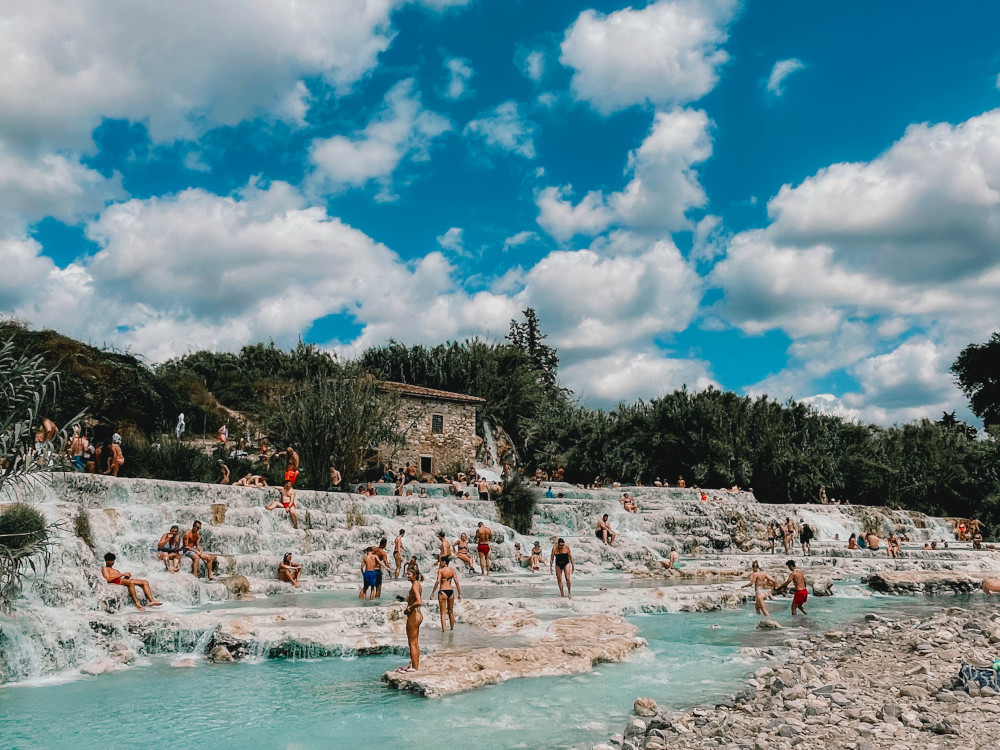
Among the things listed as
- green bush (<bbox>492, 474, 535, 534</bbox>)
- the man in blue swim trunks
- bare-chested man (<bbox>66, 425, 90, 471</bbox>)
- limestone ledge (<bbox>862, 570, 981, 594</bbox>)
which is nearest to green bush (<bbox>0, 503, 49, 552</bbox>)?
the man in blue swim trunks

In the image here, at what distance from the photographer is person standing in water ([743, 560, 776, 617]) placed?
45.2 ft

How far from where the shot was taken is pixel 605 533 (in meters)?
21.3

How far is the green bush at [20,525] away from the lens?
10.3 m

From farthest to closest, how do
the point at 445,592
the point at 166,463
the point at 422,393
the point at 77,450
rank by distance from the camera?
the point at 422,393
the point at 166,463
the point at 77,450
the point at 445,592

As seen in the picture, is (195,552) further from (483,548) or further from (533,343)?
(533,343)

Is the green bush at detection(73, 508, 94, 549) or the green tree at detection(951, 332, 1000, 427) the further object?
the green tree at detection(951, 332, 1000, 427)

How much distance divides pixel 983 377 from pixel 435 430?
3680 centimetres

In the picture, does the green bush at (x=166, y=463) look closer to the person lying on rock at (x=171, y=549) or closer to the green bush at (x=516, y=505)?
the person lying on rock at (x=171, y=549)

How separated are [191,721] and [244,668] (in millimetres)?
2158

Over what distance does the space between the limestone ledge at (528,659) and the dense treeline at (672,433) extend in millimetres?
19555

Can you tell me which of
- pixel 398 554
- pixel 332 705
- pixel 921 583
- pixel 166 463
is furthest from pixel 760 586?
pixel 166 463

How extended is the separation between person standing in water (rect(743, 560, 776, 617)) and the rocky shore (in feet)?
11.1

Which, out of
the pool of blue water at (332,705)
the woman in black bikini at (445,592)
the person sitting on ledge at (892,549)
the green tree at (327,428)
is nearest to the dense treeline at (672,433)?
the green tree at (327,428)

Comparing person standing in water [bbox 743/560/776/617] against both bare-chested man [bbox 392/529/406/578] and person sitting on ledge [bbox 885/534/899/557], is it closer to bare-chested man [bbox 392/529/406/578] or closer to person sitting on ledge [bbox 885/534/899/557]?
bare-chested man [bbox 392/529/406/578]
